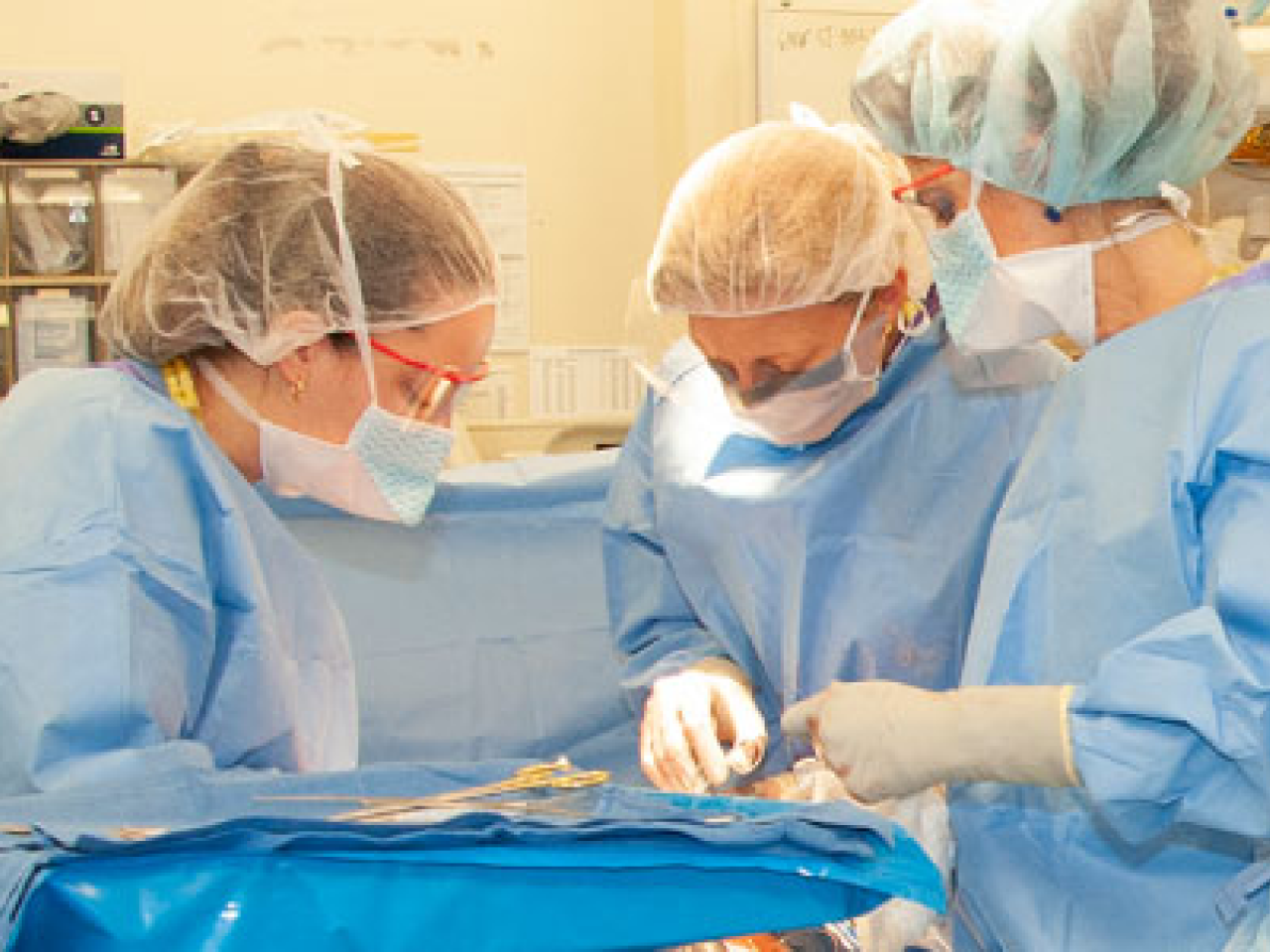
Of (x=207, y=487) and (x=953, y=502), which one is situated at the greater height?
(x=207, y=487)

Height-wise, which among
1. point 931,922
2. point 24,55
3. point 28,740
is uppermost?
point 24,55

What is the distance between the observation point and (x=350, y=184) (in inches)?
70.2

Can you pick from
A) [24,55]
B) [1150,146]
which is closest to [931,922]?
[1150,146]

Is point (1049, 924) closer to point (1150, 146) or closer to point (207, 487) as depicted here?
point (1150, 146)

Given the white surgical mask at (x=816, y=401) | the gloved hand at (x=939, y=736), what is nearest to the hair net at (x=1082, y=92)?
the white surgical mask at (x=816, y=401)

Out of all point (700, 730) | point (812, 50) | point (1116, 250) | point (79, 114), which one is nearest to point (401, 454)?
point (700, 730)

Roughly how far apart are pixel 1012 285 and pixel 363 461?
79 cm

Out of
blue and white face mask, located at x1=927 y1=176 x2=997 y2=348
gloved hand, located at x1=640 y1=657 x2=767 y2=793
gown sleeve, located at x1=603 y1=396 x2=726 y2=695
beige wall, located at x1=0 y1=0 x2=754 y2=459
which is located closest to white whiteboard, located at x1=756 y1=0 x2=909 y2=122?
beige wall, located at x1=0 y1=0 x2=754 y2=459

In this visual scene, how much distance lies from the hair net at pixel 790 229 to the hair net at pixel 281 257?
37 centimetres

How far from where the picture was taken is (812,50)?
4043 mm

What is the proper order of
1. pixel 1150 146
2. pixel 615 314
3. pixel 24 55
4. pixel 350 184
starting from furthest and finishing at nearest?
1. pixel 615 314
2. pixel 24 55
3. pixel 350 184
4. pixel 1150 146

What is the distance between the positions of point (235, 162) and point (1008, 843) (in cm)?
110

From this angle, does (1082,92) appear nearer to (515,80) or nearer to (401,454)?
(401,454)

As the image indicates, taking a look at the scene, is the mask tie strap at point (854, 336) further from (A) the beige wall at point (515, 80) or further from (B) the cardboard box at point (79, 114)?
(B) the cardboard box at point (79, 114)
